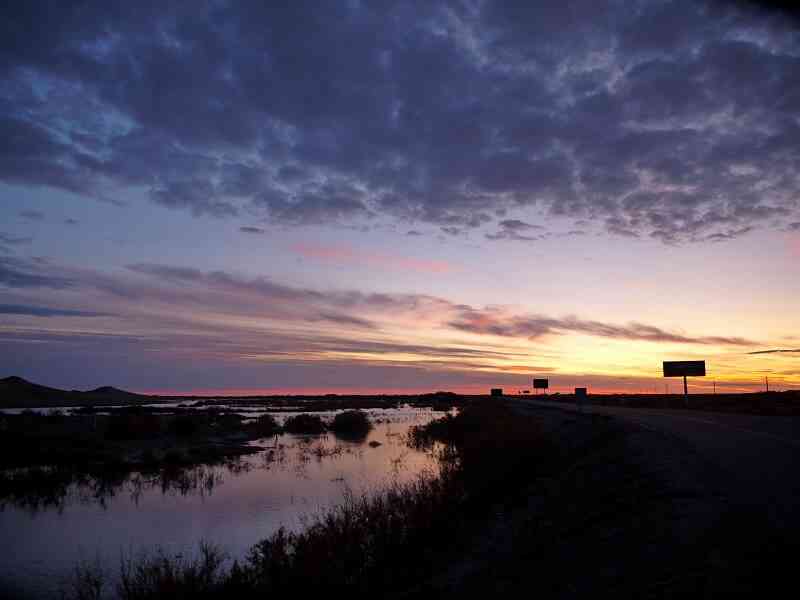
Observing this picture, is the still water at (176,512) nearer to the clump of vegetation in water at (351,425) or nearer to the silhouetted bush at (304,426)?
the clump of vegetation in water at (351,425)

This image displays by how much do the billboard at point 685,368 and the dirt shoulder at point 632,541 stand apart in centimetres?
4275

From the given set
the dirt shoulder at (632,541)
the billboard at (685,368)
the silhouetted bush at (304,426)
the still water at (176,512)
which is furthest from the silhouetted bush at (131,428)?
the billboard at (685,368)

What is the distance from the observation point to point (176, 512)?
18.0 meters

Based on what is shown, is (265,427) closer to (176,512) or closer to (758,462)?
(176,512)

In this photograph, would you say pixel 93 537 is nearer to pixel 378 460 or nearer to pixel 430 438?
pixel 378 460

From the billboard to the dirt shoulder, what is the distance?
42753mm

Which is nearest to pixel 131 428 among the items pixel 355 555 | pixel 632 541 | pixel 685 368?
pixel 355 555

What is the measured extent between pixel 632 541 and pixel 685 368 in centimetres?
5148

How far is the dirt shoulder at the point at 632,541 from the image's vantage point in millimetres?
6910

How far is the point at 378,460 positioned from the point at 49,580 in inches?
738

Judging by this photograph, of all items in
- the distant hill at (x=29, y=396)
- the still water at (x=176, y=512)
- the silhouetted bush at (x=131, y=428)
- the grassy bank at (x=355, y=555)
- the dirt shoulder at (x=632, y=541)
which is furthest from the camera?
the distant hill at (x=29, y=396)

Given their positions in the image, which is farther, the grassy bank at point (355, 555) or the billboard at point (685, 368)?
the billboard at point (685, 368)

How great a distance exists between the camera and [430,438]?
4078 centimetres

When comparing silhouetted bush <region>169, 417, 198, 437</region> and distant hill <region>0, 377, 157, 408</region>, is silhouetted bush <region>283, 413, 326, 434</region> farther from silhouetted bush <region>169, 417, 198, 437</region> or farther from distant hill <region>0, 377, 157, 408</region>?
distant hill <region>0, 377, 157, 408</region>
